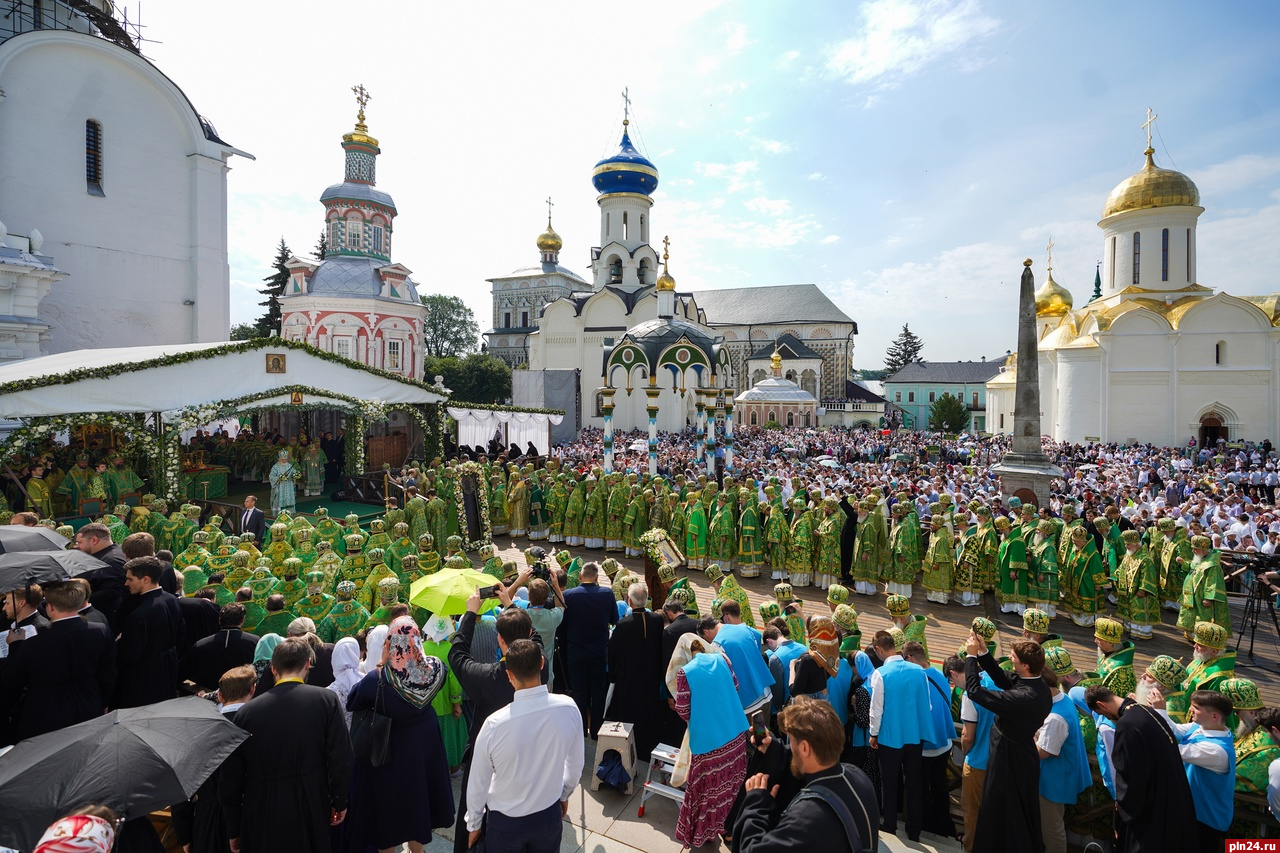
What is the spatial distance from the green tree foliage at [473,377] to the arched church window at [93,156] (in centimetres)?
2724

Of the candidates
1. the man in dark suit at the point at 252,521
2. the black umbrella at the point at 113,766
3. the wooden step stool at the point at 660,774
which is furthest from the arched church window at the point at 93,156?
the wooden step stool at the point at 660,774

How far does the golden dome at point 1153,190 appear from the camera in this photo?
1128 inches

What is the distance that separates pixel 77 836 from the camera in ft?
6.68

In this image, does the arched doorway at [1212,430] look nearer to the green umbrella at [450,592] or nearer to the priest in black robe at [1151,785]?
the priest in black robe at [1151,785]

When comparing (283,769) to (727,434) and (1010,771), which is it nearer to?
(1010,771)

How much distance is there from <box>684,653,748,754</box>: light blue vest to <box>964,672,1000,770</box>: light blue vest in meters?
1.61

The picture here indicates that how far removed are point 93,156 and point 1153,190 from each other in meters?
42.4

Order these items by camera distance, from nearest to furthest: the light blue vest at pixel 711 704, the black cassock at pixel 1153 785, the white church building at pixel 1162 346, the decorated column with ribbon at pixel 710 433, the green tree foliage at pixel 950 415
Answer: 1. the black cassock at pixel 1153 785
2. the light blue vest at pixel 711 704
3. the decorated column with ribbon at pixel 710 433
4. the white church building at pixel 1162 346
5. the green tree foliage at pixel 950 415

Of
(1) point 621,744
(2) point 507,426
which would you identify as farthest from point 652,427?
(1) point 621,744

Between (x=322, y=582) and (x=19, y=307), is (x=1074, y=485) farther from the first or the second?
(x=19, y=307)

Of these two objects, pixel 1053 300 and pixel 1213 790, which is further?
pixel 1053 300

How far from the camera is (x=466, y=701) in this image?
14.7 feet

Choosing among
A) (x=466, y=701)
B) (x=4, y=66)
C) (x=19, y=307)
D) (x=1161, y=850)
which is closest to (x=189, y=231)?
(x=4, y=66)

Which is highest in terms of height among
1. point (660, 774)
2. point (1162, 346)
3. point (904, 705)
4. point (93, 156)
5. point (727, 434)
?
point (93, 156)
